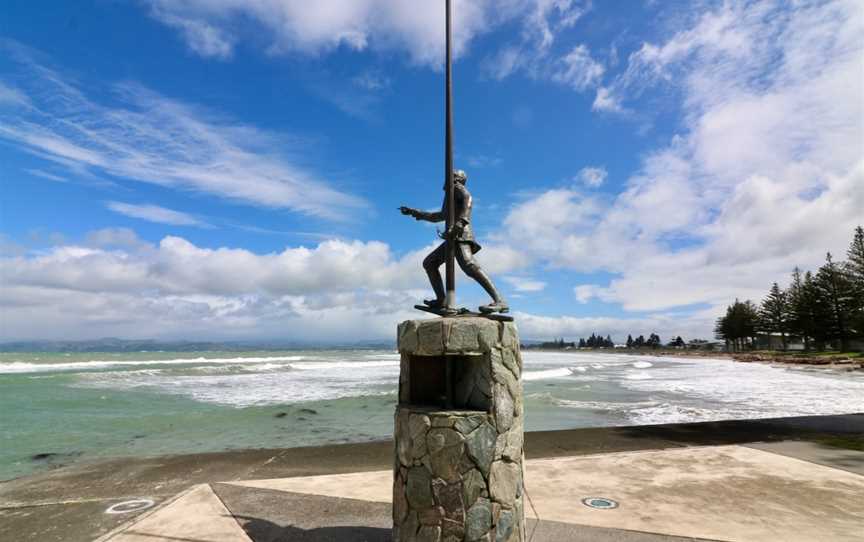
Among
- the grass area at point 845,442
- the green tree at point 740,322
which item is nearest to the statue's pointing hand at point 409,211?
the grass area at point 845,442

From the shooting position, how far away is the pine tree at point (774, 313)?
222 feet

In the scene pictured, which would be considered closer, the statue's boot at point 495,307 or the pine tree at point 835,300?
Result: the statue's boot at point 495,307

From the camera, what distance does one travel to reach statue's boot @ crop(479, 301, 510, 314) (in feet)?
14.4

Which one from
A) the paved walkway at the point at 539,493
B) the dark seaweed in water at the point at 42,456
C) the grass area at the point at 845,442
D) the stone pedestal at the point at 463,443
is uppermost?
the stone pedestal at the point at 463,443

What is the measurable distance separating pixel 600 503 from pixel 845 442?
20.0ft

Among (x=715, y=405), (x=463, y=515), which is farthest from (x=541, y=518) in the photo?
(x=715, y=405)

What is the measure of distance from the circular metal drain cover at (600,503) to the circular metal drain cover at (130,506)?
4979 millimetres

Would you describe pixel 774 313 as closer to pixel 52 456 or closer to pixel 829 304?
pixel 829 304

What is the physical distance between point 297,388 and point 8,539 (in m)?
18.7

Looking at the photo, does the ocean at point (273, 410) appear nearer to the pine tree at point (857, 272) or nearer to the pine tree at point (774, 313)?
the pine tree at point (857, 272)

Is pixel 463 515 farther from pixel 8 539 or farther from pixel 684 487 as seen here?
pixel 8 539

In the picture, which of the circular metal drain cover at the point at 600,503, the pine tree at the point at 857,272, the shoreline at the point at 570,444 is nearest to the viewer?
the circular metal drain cover at the point at 600,503

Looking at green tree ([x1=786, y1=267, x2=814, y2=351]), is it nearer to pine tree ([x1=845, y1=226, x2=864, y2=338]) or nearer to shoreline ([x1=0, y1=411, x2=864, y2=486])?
pine tree ([x1=845, y1=226, x2=864, y2=338])

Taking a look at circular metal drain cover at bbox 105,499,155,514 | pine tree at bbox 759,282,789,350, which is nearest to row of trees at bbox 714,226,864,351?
pine tree at bbox 759,282,789,350
